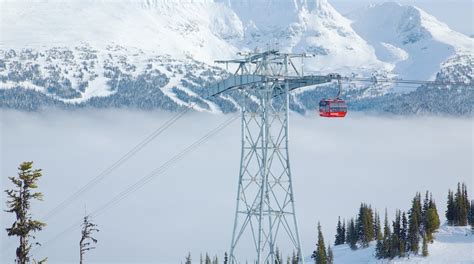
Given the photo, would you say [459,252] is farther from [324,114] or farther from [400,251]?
[324,114]

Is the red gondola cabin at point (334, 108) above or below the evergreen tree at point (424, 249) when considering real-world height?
above

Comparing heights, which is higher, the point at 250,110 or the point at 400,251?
the point at 250,110

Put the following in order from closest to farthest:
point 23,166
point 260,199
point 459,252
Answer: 1. point 23,166
2. point 260,199
3. point 459,252

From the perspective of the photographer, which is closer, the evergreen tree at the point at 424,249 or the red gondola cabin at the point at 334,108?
Answer: the red gondola cabin at the point at 334,108

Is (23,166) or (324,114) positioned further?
(324,114)

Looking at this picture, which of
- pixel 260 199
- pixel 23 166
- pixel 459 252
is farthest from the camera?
pixel 459 252

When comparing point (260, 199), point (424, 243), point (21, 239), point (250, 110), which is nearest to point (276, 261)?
point (260, 199)

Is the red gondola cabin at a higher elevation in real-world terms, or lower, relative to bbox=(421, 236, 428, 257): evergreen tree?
higher

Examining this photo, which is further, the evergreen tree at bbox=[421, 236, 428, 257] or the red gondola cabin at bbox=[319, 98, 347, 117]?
the evergreen tree at bbox=[421, 236, 428, 257]

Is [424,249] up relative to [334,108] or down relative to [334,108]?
down

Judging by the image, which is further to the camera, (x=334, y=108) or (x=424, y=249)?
(x=424, y=249)

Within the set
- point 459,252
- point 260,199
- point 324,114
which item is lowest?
point 459,252
